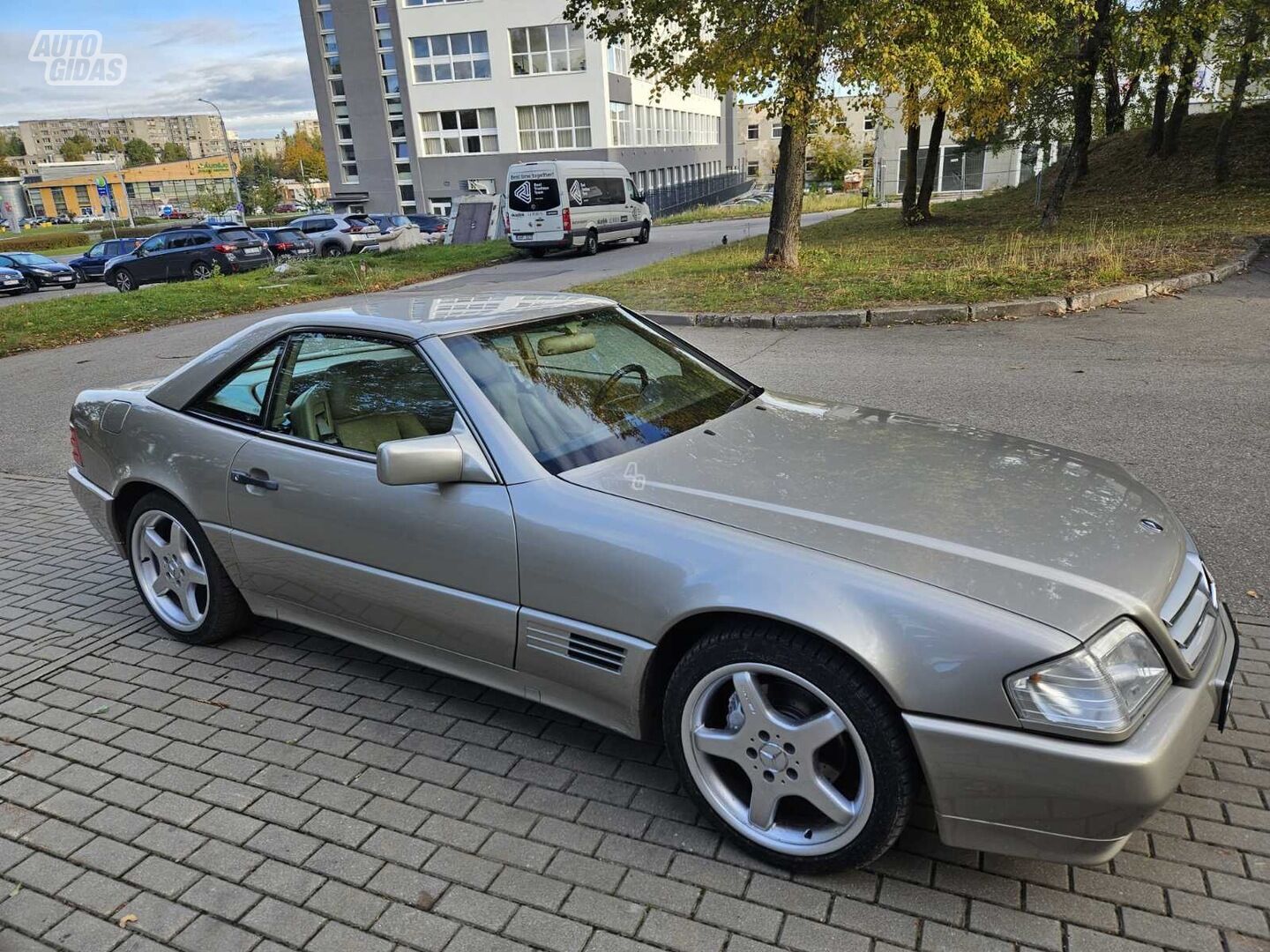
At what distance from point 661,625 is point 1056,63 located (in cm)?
1930

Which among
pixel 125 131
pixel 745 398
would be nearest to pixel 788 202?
pixel 745 398

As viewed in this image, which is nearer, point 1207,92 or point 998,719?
point 998,719

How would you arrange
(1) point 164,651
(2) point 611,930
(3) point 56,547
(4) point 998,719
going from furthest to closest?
(3) point 56,547 < (1) point 164,651 < (2) point 611,930 < (4) point 998,719

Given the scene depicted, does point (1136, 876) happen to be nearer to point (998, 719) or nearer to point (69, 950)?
point (998, 719)

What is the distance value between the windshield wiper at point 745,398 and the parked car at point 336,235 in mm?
30739

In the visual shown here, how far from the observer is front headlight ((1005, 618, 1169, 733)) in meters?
2.01

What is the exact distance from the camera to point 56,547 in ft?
17.5

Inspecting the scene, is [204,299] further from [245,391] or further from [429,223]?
Result: [429,223]

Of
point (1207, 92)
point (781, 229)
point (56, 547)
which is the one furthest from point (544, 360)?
point (1207, 92)

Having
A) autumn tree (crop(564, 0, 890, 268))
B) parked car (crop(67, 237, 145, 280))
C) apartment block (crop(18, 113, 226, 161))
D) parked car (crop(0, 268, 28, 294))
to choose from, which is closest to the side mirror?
autumn tree (crop(564, 0, 890, 268))

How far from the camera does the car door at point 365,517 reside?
282 cm

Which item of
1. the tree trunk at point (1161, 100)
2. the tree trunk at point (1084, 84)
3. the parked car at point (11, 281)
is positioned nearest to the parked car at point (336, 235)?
the parked car at point (11, 281)

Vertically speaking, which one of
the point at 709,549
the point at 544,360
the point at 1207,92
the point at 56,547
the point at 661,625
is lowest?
the point at 56,547

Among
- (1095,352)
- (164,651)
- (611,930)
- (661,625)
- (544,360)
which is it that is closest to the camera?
(611,930)
